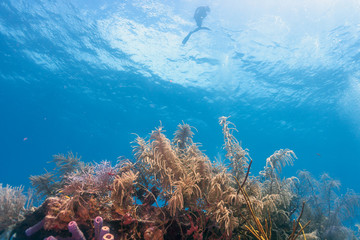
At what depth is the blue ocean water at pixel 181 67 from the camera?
19672 millimetres

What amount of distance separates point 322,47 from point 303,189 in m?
21.3

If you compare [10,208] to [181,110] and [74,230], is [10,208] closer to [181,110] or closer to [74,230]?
[74,230]

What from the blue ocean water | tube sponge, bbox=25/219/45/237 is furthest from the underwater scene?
the blue ocean water

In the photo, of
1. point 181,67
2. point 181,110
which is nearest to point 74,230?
point 181,67

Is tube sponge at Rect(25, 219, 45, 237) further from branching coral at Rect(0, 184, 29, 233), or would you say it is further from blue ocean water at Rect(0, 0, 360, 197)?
blue ocean water at Rect(0, 0, 360, 197)

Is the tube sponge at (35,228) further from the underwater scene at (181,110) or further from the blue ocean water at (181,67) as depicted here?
the blue ocean water at (181,67)

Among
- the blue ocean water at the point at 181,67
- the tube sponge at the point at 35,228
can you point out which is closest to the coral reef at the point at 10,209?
the tube sponge at the point at 35,228

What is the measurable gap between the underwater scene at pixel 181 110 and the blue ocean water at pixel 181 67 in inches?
7.2

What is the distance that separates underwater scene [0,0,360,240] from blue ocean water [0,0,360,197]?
0.60 ft

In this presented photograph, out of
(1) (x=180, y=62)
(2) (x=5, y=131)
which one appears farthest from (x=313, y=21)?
(2) (x=5, y=131)

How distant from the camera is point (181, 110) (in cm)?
3947

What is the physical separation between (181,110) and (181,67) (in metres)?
13.5

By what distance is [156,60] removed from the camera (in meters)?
26.5

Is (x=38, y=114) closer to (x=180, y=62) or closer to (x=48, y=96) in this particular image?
(x=48, y=96)
